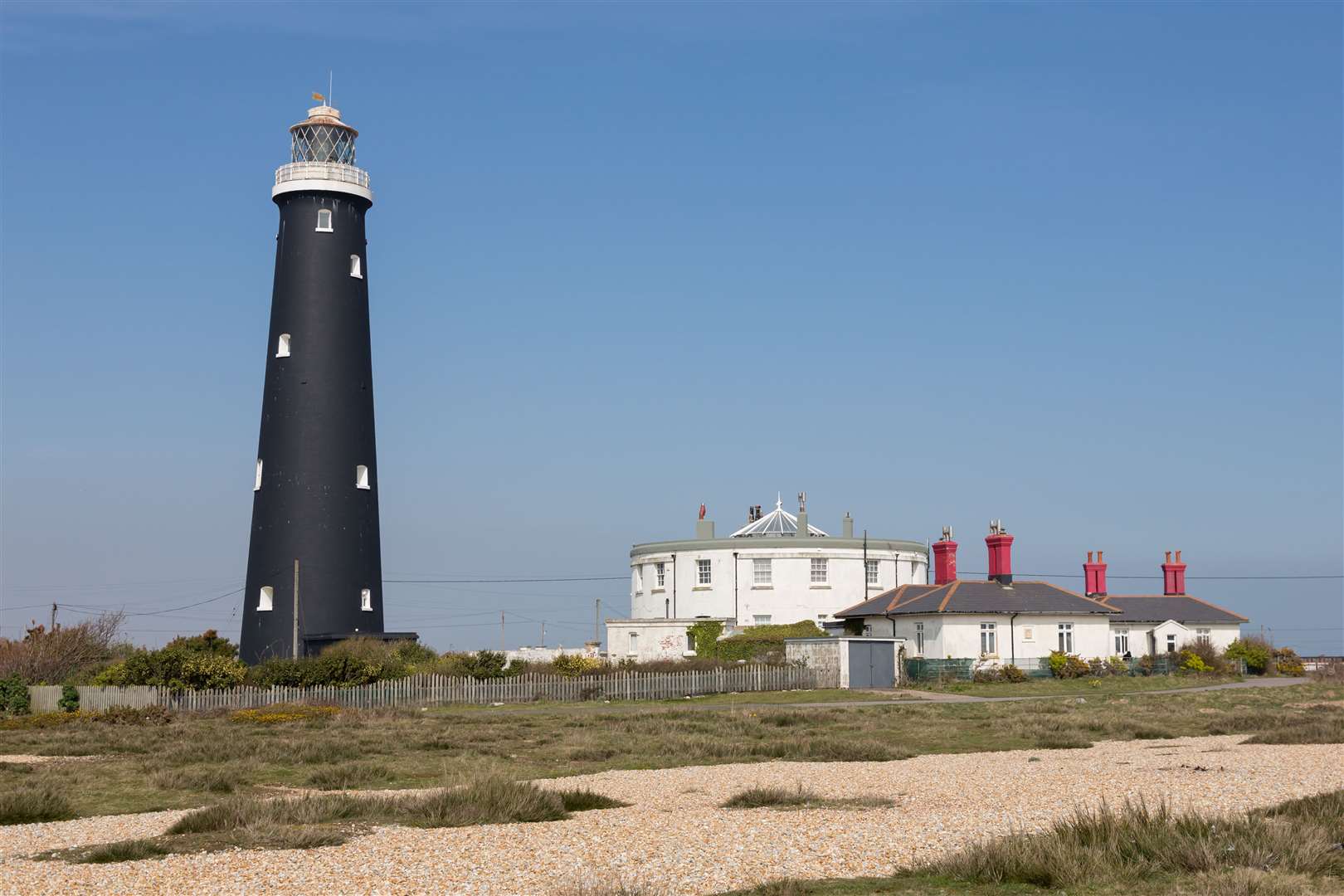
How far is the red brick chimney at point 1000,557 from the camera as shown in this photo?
53.9 m

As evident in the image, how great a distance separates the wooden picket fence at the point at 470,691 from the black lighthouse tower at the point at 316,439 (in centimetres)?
Answer: 685

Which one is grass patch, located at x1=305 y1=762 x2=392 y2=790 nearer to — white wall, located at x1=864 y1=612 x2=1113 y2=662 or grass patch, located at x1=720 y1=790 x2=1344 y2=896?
grass patch, located at x1=720 y1=790 x2=1344 y2=896

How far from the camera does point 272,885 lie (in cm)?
1066

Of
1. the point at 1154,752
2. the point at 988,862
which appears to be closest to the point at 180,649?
the point at 1154,752

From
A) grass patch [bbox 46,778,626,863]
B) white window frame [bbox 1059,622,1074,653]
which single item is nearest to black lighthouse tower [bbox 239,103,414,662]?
white window frame [bbox 1059,622,1074,653]

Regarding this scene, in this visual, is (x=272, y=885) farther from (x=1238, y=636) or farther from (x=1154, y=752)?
(x=1238, y=636)

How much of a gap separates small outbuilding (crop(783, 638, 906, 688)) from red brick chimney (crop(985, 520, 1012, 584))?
25.0 feet

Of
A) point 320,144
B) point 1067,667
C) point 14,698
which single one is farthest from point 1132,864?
point 320,144

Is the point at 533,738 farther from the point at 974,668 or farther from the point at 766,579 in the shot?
the point at 766,579

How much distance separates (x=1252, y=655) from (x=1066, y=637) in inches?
384

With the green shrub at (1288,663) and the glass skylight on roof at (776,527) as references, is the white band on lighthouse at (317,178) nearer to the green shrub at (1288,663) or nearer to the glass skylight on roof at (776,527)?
the glass skylight on roof at (776,527)

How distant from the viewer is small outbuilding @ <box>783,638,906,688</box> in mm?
46375

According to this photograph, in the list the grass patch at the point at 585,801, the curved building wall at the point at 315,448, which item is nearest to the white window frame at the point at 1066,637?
the curved building wall at the point at 315,448

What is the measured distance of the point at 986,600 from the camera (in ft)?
168
